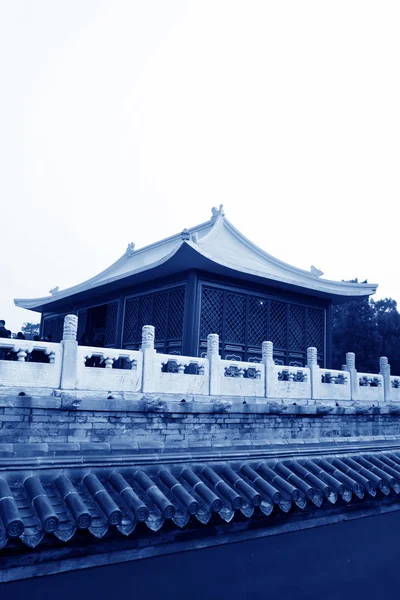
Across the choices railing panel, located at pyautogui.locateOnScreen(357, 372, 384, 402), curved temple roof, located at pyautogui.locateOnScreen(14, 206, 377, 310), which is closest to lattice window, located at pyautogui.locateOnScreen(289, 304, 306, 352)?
curved temple roof, located at pyautogui.locateOnScreen(14, 206, 377, 310)

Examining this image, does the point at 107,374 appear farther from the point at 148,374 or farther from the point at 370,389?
the point at 370,389

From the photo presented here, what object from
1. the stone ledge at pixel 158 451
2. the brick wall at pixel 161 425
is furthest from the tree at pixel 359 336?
the stone ledge at pixel 158 451

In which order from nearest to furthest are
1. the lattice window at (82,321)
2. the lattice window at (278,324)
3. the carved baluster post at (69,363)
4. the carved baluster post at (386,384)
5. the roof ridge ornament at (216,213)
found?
1. the carved baluster post at (69,363)
2. the carved baluster post at (386,384)
3. the lattice window at (278,324)
4. the roof ridge ornament at (216,213)
5. the lattice window at (82,321)

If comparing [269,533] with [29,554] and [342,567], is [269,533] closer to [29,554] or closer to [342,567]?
[342,567]

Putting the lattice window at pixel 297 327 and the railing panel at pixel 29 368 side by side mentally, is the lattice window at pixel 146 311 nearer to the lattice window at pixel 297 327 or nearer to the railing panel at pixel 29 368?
the lattice window at pixel 297 327

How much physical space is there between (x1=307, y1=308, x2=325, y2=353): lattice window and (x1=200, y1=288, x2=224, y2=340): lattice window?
2.64 meters

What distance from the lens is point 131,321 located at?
Result: 11.9 m

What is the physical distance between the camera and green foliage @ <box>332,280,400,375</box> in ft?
104

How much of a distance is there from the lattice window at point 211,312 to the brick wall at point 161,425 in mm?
2906

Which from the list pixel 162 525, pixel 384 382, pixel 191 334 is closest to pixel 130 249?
pixel 191 334

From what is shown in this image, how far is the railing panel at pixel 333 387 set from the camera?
8000mm

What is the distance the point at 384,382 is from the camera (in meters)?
9.23

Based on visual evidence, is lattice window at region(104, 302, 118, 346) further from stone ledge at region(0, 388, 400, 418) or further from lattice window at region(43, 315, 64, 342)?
stone ledge at region(0, 388, 400, 418)

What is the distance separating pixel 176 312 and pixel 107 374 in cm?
435
